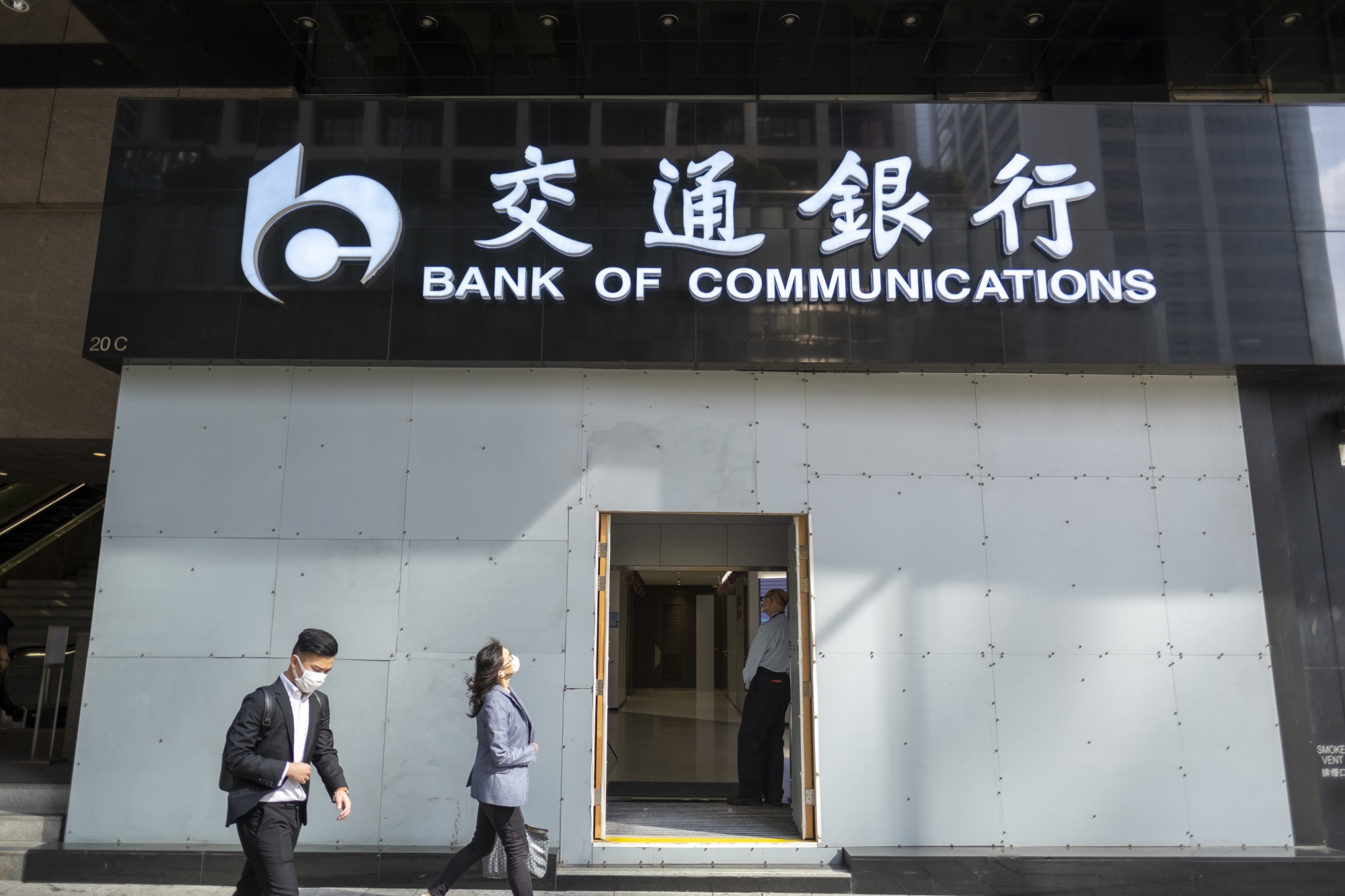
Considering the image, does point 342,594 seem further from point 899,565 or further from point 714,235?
point 899,565

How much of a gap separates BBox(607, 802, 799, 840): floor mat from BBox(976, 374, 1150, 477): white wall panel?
2945mm

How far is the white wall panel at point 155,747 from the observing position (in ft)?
18.3

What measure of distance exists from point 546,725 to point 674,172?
395 cm

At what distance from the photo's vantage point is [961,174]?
625 centimetres

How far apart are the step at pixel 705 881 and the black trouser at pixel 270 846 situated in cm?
219

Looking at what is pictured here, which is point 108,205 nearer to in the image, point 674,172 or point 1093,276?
point 674,172

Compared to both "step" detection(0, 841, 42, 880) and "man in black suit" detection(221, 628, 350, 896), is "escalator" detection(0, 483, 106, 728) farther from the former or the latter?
"man in black suit" detection(221, 628, 350, 896)

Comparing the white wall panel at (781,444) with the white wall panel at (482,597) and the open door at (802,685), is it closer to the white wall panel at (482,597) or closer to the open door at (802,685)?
the open door at (802,685)

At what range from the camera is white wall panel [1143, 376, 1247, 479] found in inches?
241

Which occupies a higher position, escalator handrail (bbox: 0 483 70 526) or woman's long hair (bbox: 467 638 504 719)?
escalator handrail (bbox: 0 483 70 526)

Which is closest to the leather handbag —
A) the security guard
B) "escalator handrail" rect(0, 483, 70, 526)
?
the security guard

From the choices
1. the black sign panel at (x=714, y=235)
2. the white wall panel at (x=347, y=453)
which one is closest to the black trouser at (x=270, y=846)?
the white wall panel at (x=347, y=453)

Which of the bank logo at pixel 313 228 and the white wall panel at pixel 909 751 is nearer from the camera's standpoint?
the white wall panel at pixel 909 751

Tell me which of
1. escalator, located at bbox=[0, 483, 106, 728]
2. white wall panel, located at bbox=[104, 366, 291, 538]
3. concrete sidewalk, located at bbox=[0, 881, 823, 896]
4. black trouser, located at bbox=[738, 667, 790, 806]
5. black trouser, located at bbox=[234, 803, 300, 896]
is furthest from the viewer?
escalator, located at bbox=[0, 483, 106, 728]
